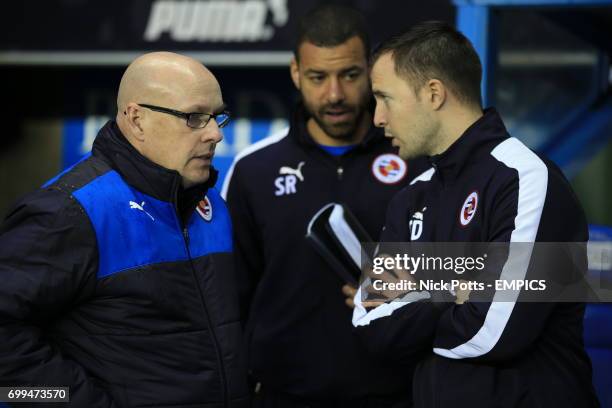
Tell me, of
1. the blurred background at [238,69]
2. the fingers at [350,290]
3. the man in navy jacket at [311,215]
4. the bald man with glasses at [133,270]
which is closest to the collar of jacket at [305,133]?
the man in navy jacket at [311,215]

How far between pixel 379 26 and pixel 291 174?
2.23 meters

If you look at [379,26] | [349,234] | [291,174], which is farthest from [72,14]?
[349,234]

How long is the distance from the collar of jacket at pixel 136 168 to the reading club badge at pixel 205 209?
16 cm

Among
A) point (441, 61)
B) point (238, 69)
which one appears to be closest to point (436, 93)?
point (441, 61)

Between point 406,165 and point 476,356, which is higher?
point 406,165

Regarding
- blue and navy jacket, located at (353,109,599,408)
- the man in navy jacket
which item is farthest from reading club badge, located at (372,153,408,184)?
blue and navy jacket, located at (353,109,599,408)

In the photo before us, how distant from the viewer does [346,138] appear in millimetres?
3104

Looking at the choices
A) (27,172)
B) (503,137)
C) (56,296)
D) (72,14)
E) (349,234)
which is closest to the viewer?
(56,296)

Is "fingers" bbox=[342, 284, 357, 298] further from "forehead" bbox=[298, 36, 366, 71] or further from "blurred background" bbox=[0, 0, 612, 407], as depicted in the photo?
"blurred background" bbox=[0, 0, 612, 407]

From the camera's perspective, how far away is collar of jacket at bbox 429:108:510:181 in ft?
7.83

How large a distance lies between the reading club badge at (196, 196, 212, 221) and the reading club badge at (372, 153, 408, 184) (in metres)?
0.69

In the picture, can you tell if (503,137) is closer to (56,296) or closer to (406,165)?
(406,165)

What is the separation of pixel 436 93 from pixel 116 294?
0.92 metres

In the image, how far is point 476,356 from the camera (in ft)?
7.28
